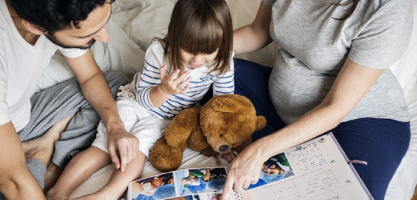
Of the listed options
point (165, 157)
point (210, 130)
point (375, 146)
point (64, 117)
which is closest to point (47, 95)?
point (64, 117)

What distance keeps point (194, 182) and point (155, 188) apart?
107 mm

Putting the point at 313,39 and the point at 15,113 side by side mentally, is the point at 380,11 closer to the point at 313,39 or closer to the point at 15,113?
the point at 313,39

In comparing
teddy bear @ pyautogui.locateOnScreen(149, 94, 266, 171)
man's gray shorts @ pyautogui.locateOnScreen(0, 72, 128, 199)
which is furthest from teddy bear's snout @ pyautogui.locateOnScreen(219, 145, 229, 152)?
man's gray shorts @ pyautogui.locateOnScreen(0, 72, 128, 199)

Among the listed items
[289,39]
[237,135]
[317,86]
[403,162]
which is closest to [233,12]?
[289,39]

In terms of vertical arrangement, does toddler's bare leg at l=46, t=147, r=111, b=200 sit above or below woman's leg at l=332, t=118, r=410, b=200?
below

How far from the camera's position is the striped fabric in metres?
1.14

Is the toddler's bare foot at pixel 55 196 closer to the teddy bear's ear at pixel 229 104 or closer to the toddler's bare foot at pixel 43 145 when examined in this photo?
the toddler's bare foot at pixel 43 145

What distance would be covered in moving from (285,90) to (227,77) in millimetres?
192

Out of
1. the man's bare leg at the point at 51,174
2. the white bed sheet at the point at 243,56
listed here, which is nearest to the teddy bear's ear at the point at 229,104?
the white bed sheet at the point at 243,56

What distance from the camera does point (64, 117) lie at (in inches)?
47.0

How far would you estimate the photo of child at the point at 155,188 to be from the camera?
98 cm

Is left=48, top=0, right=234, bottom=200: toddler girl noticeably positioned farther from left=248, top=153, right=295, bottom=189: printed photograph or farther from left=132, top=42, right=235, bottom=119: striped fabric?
left=248, top=153, right=295, bottom=189: printed photograph

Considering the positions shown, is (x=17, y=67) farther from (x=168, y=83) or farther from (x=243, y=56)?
(x=243, y=56)

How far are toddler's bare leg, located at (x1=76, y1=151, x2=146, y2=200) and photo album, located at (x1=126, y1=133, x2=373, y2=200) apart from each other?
25 mm
